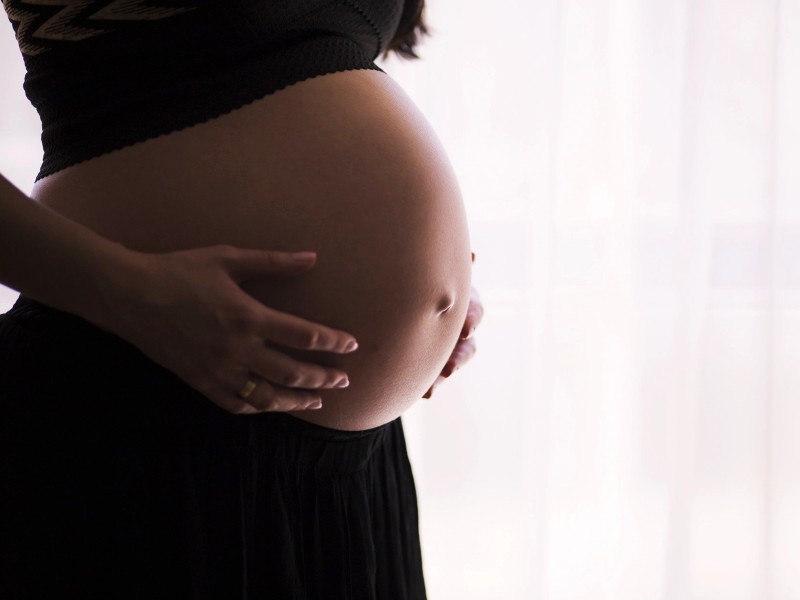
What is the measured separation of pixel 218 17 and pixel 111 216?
189 millimetres

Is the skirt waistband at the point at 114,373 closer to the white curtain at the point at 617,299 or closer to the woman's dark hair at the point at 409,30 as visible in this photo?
the woman's dark hair at the point at 409,30

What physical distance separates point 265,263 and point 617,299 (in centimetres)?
112

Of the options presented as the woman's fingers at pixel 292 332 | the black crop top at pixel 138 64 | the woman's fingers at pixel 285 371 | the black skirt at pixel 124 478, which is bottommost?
the black skirt at pixel 124 478

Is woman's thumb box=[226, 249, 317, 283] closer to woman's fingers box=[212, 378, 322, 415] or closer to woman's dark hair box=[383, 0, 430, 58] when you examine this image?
woman's fingers box=[212, 378, 322, 415]

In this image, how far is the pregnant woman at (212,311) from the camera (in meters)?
0.54

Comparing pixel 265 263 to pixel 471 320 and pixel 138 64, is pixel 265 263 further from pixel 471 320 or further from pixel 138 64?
pixel 471 320

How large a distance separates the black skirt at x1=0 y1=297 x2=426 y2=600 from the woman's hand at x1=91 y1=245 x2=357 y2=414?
7 centimetres

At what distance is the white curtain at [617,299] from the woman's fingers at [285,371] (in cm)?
100

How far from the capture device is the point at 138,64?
24.0 inches

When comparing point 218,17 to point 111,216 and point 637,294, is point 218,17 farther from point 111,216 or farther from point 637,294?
point 637,294

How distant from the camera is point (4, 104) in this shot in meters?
1.44

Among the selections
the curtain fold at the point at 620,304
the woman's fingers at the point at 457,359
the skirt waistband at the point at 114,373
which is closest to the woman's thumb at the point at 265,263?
the skirt waistband at the point at 114,373

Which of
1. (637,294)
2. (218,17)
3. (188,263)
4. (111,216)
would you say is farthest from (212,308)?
(637,294)

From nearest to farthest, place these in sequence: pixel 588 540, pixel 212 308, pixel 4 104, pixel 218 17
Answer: pixel 212 308 → pixel 218 17 → pixel 4 104 → pixel 588 540
